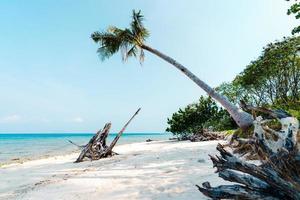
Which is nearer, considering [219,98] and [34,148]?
[219,98]

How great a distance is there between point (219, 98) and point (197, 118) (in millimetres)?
17080

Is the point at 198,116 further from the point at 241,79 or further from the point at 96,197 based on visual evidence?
the point at 96,197

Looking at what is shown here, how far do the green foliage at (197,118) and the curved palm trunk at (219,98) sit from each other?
49.6 ft

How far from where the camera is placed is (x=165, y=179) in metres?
6.03

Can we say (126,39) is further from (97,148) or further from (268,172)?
(268,172)

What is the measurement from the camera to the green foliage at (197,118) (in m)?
29.2

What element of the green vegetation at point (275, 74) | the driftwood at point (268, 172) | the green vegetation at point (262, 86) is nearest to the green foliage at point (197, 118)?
the green vegetation at point (262, 86)

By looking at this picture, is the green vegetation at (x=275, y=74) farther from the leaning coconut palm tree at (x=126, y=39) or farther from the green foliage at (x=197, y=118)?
the leaning coconut palm tree at (x=126, y=39)

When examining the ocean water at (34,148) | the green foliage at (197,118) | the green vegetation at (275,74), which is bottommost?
Result: the ocean water at (34,148)

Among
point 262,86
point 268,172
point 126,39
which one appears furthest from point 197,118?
point 268,172

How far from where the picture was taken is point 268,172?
10.3 ft

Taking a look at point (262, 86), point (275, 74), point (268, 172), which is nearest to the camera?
point (268, 172)

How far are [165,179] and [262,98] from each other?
27487 millimetres

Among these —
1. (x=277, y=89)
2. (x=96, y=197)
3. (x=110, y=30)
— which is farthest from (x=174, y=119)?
(x=96, y=197)
